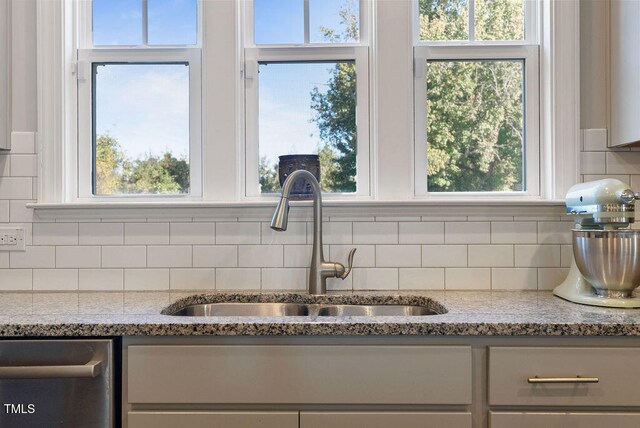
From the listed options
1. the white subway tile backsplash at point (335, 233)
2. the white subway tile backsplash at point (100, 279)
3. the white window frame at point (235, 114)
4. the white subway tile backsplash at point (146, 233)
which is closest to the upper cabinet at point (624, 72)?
the white window frame at point (235, 114)

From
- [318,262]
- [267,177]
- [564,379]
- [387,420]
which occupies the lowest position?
[387,420]

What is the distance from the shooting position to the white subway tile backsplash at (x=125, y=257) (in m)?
1.85

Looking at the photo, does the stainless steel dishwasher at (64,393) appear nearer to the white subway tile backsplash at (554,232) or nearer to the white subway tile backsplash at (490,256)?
the white subway tile backsplash at (490,256)

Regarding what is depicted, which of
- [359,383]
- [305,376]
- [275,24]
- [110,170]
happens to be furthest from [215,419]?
[275,24]

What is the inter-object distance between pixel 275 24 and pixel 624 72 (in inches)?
53.0

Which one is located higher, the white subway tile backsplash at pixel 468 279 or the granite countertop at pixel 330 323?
the white subway tile backsplash at pixel 468 279

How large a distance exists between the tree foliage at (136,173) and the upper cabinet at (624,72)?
66.4 inches

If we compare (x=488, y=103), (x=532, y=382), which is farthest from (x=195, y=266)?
(x=488, y=103)

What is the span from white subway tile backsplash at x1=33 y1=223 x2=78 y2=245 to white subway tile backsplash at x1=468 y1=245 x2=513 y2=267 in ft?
5.15

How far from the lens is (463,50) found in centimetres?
194

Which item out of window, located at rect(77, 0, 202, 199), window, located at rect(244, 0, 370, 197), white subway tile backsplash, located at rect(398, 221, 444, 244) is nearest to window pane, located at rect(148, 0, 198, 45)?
window, located at rect(77, 0, 202, 199)

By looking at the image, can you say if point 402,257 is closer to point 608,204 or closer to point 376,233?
point 376,233

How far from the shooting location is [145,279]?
1852 millimetres

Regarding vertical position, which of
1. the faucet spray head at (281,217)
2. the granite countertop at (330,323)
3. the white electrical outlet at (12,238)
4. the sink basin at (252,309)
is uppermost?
the faucet spray head at (281,217)
